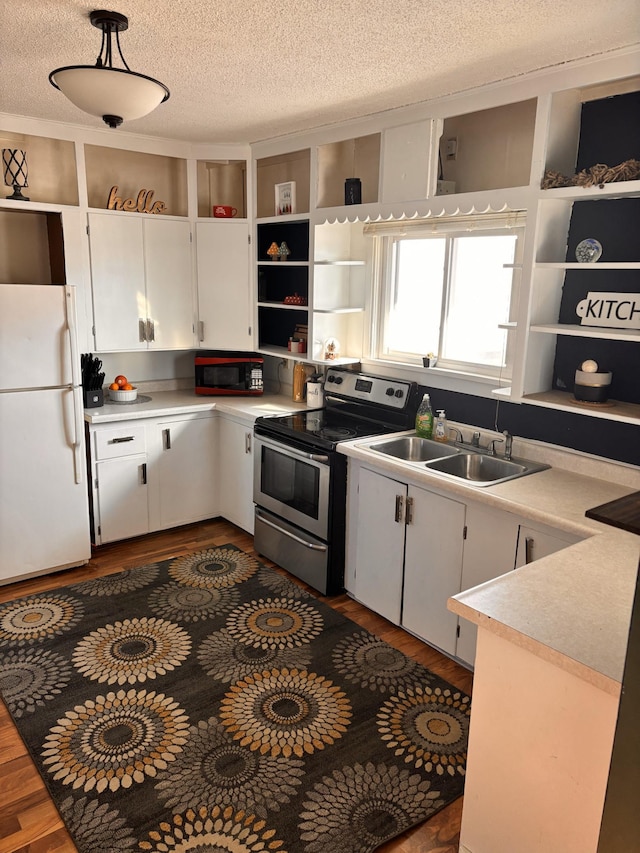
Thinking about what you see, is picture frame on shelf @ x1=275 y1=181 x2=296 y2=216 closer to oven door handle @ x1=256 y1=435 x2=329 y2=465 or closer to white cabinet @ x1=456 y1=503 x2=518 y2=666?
oven door handle @ x1=256 y1=435 x2=329 y2=465

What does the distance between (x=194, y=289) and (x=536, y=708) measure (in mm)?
3545

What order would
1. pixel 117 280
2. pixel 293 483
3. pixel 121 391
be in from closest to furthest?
pixel 293 483
pixel 117 280
pixel 121 391

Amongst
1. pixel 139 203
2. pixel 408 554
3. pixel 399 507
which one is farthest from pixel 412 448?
pixel 139 203

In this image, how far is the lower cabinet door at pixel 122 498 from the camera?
3936mm

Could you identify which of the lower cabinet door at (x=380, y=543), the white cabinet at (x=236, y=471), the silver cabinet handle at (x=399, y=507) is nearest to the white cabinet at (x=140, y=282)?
the white cabinet at (x=236, y=471)

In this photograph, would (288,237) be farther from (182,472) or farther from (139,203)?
(182,472)

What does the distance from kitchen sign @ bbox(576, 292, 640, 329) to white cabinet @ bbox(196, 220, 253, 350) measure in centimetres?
240

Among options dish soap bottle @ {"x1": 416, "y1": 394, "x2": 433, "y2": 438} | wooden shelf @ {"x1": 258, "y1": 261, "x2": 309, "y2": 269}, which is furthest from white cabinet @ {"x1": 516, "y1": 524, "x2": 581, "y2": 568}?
wooden shelf @ {"x1": 258, "y1": 261, "x2": 309, "y2": 269}

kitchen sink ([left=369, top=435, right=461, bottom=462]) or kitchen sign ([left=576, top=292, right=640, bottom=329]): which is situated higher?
kitchen sign ([left=576, top=292, right=640, bottom=329])

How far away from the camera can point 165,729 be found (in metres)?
2.49

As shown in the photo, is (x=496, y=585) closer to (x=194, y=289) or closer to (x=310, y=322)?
(x=310, y=322)

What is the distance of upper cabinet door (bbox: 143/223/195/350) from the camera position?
4.21 meters

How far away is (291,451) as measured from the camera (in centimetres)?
357

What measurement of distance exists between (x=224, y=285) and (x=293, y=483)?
1602mm
